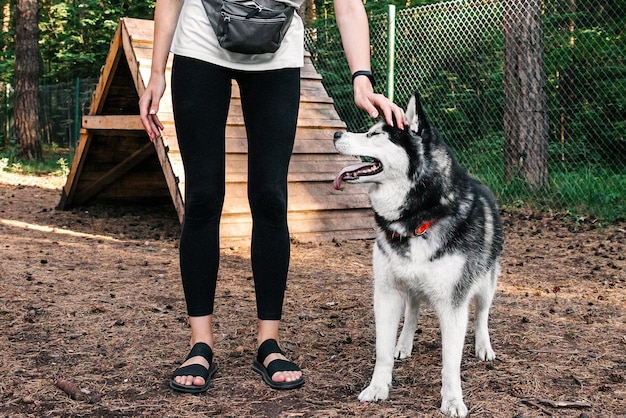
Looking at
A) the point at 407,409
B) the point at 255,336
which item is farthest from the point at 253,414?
the point at 255,336

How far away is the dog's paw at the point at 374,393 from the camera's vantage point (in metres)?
2.51

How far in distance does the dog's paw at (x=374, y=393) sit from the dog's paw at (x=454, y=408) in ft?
0.76

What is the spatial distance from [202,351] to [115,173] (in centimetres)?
458

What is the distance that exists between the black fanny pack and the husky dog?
58 centimetres

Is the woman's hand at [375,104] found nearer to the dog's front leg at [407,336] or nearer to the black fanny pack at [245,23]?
the black fanny pack at [245,23]

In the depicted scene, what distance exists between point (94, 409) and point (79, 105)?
44.1 feet

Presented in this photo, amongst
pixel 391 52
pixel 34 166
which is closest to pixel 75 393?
pixel 391 52

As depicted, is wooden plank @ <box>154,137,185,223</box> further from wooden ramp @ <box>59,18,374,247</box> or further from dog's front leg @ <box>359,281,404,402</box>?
dog's front leg @ <box>359,281,404,402</box>

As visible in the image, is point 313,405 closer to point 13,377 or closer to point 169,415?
point 169,415

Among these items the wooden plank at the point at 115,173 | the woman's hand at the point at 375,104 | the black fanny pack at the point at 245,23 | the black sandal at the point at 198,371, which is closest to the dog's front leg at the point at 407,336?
the black sandal at the point at 198,371

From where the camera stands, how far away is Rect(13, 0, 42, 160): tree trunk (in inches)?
524

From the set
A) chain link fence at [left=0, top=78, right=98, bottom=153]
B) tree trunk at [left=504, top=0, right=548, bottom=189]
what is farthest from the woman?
chain link fence at [left=0, top=78, right=98, bottom=153]

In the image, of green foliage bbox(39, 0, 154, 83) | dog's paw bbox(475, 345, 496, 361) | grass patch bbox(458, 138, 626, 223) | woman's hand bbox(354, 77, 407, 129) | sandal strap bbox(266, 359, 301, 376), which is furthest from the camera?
green foliage bbox(39, 0, 154, 83)

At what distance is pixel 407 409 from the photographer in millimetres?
2453
